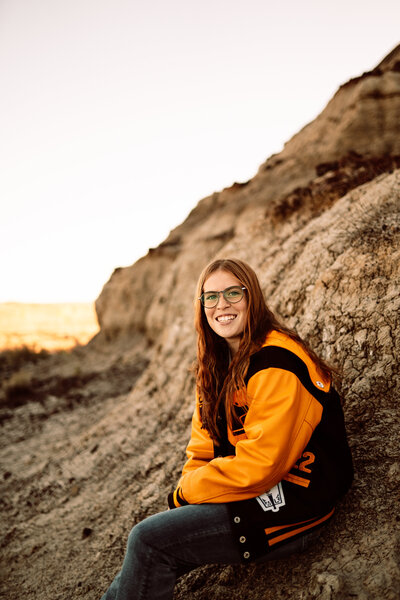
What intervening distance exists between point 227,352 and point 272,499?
3.09 ft

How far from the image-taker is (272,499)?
1.78 m

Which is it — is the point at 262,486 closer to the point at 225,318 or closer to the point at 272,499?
the point at 272,499

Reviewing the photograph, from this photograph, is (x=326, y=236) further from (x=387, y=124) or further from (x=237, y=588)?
(x=387, y=124)

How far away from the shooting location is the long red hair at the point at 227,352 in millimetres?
2057

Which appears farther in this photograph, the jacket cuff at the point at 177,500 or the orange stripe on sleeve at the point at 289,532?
the jacket cuff at the point at 177,500

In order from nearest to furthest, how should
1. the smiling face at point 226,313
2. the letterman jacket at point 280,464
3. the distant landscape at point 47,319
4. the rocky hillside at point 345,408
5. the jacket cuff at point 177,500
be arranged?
the letterman jacket at point 280,464 < the jacket cuff at point 177,500 < the rocky hillside at point 345,408 < the smiling face at point 226,313 < the distant landscape at point 47,319

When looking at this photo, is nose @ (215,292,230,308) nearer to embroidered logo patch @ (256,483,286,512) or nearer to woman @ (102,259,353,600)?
woman @ (102,259,353,600)

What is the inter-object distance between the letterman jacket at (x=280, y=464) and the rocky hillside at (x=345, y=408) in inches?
12.8

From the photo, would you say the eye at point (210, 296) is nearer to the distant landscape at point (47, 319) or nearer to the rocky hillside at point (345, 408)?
the rocky hillside at point (345, 408)

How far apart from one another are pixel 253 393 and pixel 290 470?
1.31 ft

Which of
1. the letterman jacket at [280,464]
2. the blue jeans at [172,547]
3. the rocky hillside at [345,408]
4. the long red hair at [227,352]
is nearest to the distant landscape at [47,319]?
the rocky hillside at [345,408]

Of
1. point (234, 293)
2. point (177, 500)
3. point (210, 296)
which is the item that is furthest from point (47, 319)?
point (177, 500)

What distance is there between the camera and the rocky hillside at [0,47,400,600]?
2.04m

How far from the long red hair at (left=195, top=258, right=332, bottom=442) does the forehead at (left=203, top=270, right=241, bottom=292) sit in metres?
0.02
